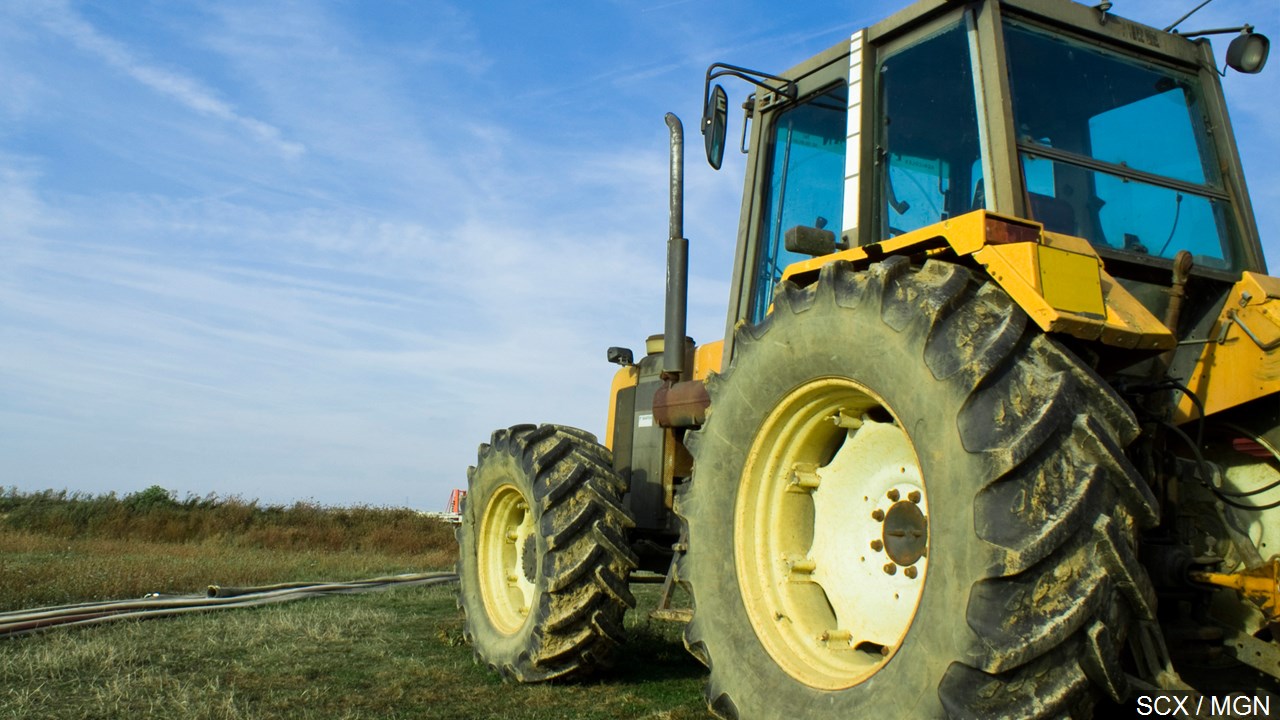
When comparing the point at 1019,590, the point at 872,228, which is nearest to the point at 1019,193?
the point at 872,228

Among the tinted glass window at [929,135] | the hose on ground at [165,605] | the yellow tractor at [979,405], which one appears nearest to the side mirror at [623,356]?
the yellow tractor at [979,405]

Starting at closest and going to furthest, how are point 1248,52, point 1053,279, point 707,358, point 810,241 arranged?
point 1053,279 < point 810,241 < point 1248,52 < point 707,358

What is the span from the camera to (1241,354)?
10.5 feet

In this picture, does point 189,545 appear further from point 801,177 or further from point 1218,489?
point 1218,489

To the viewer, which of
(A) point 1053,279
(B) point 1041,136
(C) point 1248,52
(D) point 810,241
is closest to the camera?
(A) point 1053,279

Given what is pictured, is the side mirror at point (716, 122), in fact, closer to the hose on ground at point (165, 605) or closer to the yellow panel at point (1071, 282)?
the yellow panel at point (1071, 282)

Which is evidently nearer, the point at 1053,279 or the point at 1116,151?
the point at 1053,279

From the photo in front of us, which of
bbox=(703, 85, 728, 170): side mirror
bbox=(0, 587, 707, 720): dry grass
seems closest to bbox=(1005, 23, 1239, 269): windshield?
bbox=(703, 85, 728, 170): side mirror

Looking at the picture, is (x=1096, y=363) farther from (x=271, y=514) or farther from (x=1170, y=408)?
(x=271, y=514)

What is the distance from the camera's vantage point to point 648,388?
606cm

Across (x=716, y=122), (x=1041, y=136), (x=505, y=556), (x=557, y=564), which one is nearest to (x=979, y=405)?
(x=1041, y=136)

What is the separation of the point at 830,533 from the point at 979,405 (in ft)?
3.37

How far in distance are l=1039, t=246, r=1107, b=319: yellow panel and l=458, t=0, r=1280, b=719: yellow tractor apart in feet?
0.03

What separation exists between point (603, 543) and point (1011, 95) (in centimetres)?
278
